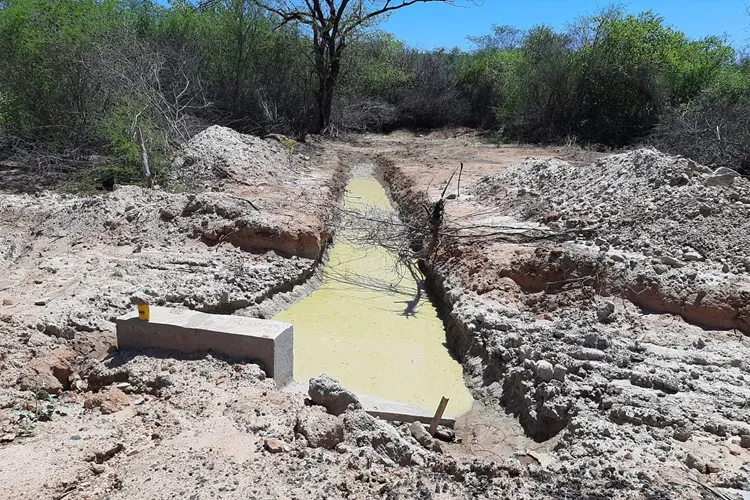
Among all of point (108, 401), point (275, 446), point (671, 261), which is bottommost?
point (108, 401)

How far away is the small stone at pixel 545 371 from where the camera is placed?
4902 mm

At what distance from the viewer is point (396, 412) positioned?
15.4 feet

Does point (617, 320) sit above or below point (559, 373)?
above

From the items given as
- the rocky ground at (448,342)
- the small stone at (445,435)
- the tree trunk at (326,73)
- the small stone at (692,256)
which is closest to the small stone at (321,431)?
the rocky ground at (448,342)

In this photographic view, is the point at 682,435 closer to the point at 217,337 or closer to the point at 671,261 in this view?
the point at 671,261

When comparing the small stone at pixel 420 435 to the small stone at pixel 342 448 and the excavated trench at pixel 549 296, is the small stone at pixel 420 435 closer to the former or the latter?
the small stone at pixel 342 448

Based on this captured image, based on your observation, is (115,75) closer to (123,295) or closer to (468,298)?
(123,295)

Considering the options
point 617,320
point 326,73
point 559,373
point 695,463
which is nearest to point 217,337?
point 559,373

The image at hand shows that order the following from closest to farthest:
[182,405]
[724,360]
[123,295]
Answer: [182,405] → [724,360] → [123,295]

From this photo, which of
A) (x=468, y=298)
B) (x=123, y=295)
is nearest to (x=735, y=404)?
(x=468, y=298)

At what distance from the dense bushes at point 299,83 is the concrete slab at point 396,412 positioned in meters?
6.88

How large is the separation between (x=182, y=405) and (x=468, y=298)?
384 cm

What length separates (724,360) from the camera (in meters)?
4.91

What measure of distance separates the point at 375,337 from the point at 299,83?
15.8m
